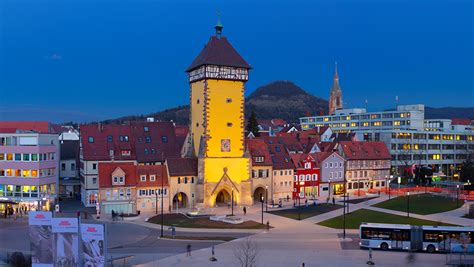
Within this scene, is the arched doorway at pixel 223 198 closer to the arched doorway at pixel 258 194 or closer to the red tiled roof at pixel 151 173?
the arched doorway at pixel 258 194

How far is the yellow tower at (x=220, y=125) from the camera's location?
228 feet

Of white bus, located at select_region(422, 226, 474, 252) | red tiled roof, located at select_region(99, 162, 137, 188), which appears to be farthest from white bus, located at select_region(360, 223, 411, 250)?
red tiled roof, located at select_region(99, 162, 137, 188)

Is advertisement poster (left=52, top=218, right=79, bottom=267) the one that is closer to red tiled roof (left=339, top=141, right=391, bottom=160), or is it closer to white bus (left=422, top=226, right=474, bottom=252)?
white bus (left=422, top=226, right=474, bottom=252)

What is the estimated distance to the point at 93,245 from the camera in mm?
30078

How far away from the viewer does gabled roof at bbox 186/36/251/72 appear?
230ft

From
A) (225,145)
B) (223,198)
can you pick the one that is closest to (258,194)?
(223,198)

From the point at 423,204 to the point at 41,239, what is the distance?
5619 centimetres

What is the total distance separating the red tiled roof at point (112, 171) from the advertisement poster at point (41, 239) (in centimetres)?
3132

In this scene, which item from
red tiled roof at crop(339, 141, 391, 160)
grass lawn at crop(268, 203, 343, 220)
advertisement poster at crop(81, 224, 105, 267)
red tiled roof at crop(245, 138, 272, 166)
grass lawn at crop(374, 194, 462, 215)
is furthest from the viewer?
red tiled roof at crop(339, 141, 391, 160)

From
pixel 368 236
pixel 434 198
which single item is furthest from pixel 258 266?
pixel 434 198

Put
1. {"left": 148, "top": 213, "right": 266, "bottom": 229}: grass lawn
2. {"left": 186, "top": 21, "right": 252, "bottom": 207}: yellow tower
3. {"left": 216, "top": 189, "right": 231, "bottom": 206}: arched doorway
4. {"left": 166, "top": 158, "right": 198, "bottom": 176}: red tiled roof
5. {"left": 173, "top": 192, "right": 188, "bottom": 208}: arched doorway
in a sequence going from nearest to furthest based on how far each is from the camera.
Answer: {"left": 148, "top": 213, "right": 266, "bottom": 229}: grass lawn → {"left": 166, "top": 158, "right": 198, "bottom": 176}: red tiled roof → {"left": 173, "top": 192, "right": 188, "bottom": 208}: arched doorway → {"left": 186, "top": 21, "right": 252, "bottom": 207}: yellow tower → {"left": 216, "top": 189, "right": 231, "bottom": 206}: arched doorway

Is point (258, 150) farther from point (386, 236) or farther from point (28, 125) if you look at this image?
point (28, 125)

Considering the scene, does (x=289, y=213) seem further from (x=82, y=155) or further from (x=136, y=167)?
(x=82, y=155)

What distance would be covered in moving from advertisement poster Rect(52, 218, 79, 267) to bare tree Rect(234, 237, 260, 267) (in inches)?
466
